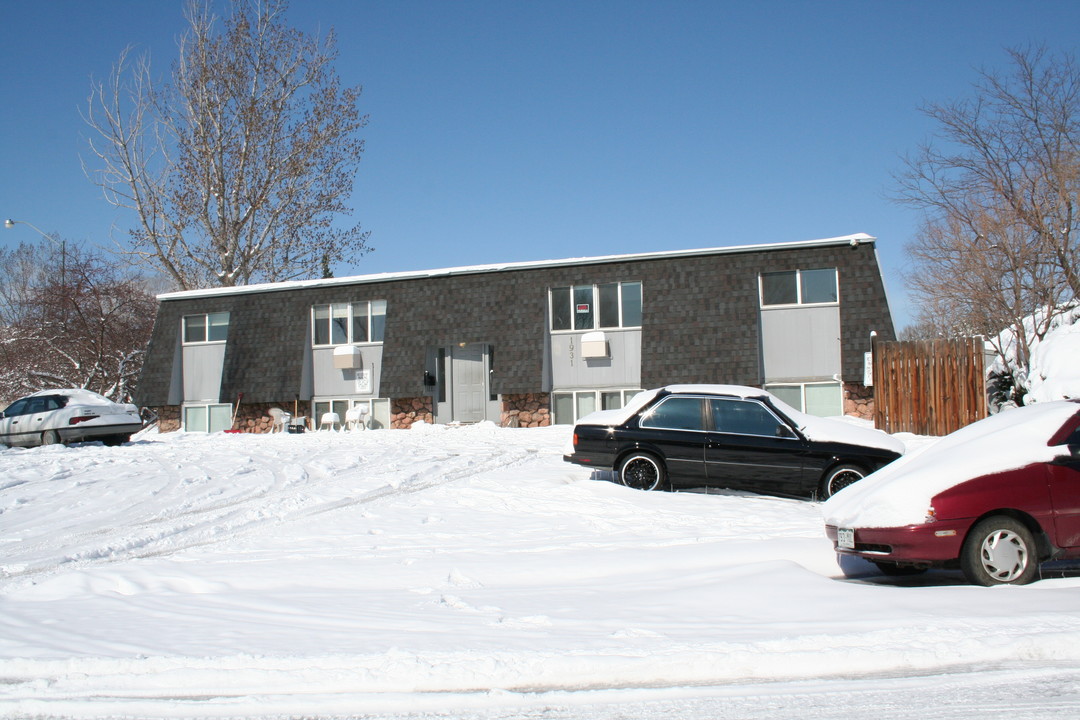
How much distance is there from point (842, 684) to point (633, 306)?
20.5 m

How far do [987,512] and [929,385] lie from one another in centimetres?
1177

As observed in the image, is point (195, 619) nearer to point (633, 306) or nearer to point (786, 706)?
point (786, 706)

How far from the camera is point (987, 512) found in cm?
636

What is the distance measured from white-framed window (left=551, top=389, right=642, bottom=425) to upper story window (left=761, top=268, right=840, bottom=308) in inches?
183

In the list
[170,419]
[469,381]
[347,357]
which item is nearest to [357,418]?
[347,357]

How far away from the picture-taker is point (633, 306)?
24625mm

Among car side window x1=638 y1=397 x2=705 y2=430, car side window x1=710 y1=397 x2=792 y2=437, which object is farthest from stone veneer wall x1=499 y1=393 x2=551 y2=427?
car side window x1=710 y1=397 x2=792 y2=437

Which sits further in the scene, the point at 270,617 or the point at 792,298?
the point at 792,298

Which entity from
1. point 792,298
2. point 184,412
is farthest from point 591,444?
point 184,412

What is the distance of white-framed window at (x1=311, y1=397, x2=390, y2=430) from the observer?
88.0 ft

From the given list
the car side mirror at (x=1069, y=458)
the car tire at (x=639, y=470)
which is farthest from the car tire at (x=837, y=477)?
the car side mirror at (x=1069, y=458)

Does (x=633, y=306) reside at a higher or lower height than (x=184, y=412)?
higher

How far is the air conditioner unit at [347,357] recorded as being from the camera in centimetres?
2670

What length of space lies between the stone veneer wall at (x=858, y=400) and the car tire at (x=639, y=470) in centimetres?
1270
